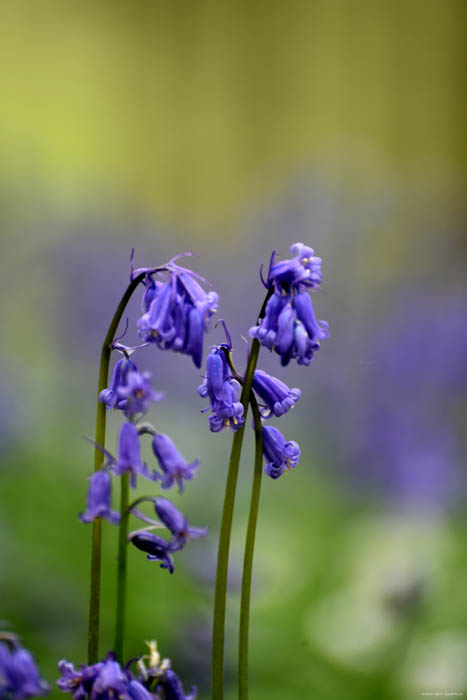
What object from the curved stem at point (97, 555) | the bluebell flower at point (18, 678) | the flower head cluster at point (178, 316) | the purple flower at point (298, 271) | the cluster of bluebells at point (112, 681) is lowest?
the cluster of bluebells at point (112, 681)

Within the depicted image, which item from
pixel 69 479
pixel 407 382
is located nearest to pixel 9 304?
pixel 69 479

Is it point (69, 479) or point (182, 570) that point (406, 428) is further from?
point (69, 479)

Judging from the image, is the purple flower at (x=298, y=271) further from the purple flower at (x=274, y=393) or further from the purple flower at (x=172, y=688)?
the purple flower at (x=172, y=688)

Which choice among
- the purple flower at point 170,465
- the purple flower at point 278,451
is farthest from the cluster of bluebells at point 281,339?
the purple flower at point 170,465

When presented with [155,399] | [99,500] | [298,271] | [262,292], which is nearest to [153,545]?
[99,500]

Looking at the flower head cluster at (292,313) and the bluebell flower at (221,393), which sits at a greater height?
the flower head cluster at (292,313)

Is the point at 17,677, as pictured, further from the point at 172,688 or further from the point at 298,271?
the point at 298,271

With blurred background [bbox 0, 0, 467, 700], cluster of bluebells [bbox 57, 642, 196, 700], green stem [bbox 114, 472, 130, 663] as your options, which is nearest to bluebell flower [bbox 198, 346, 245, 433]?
green stem [bbox 114, 472, 130, 663]
